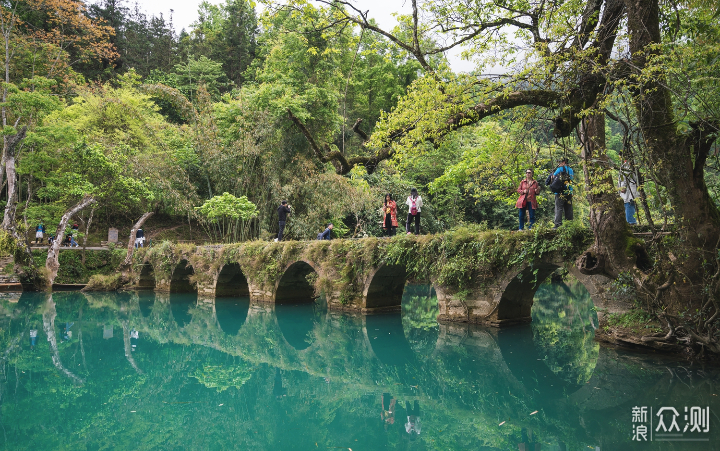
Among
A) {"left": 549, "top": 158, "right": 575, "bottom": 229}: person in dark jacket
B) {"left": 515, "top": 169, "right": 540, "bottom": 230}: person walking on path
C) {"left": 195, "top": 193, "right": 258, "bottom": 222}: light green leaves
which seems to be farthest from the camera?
{"left": 195, "top": 193, "right": 258, "bottom": 222}: light green leaves

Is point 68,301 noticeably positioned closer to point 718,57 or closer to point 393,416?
point 393,416

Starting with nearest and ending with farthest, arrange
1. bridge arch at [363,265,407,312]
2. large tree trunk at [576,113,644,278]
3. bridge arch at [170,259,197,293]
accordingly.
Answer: large tree trunk at [576,113,644,278], bridge arch at [363,265,407,312], bridge arch at [170,259,197,293]

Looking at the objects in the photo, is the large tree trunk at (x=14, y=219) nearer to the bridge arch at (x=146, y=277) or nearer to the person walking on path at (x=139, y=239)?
the bridge arch at (x=146, y=277)

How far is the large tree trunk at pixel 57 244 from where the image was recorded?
64.8ft

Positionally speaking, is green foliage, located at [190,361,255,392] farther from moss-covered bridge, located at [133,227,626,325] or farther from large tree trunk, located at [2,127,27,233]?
large tree trunk, located at [2,127,27,233]

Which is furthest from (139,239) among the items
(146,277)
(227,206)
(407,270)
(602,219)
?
(602,219)

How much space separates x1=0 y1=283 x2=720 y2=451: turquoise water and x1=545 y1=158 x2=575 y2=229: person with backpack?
8.43ft

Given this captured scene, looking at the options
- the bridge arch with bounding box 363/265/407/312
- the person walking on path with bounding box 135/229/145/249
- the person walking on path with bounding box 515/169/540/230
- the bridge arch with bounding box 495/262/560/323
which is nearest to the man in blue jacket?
the person walking on path with bounding box 515/169/540/230

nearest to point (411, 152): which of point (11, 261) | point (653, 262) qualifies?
point (653, 262)

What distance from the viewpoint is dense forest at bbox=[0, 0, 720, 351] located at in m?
6.77

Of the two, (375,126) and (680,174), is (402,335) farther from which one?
(680,174)

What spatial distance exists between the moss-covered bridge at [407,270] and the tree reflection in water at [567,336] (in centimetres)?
87

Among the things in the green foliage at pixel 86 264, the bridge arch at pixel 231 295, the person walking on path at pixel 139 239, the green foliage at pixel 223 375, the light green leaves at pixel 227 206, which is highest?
the light green leaves at pixel 227 206

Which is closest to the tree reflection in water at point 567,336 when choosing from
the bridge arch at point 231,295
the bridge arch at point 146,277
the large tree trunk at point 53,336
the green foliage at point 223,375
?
the green foliage at point 223,375
